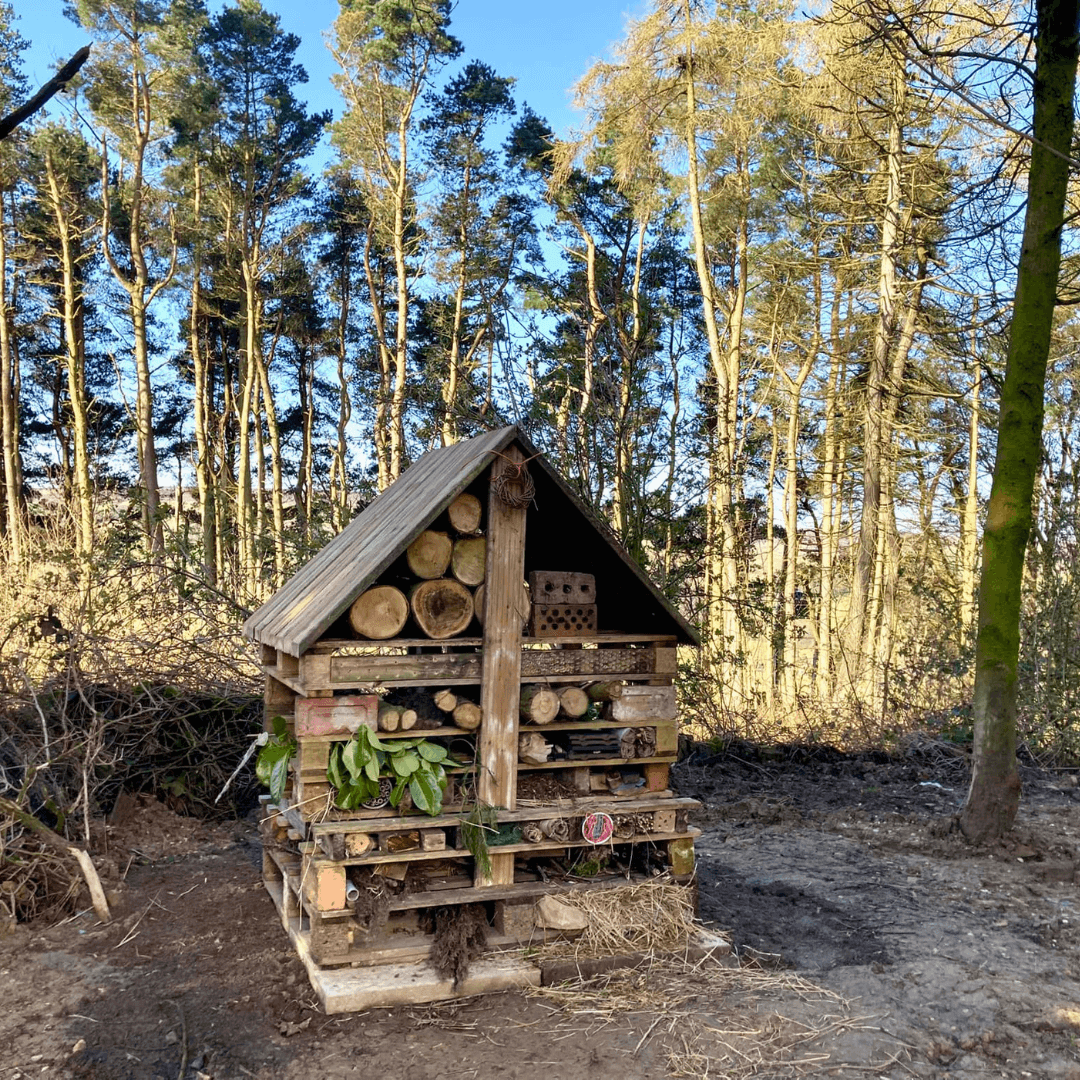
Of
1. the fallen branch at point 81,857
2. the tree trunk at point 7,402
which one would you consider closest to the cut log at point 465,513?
the fallen branch at point 81,857

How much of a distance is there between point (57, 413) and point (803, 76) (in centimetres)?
2197

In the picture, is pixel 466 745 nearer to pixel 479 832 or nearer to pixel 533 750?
pixel 533 750

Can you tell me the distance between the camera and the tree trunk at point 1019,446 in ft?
22.6

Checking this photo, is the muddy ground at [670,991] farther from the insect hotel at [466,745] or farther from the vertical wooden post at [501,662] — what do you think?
the vertical wooden post at [501,662]

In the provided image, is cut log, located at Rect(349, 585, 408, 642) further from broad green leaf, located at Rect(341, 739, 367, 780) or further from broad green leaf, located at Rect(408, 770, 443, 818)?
broad green leaf, located at Rect(408, 770, 443, 818)

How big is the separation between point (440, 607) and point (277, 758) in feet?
4.33

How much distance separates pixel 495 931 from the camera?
4.75m

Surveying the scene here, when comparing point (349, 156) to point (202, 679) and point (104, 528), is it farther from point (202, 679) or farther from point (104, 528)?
point (202, 679)

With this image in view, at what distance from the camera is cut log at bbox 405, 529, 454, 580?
15.3 ft

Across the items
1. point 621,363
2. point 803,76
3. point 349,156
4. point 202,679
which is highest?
point 349,156

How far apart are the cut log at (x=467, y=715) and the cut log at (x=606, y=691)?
718 mm

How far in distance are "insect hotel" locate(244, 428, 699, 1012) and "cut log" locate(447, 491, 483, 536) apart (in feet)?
0.04

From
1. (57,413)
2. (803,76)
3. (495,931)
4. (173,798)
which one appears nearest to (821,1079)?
(495,931)

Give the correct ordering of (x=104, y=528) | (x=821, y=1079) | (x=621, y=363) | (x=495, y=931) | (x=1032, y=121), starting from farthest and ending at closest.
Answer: (x=104, y=528) → (x=621, y=363) → (x=1032, y=121) → (x=495, y=931) → (x=821, y=1079)
